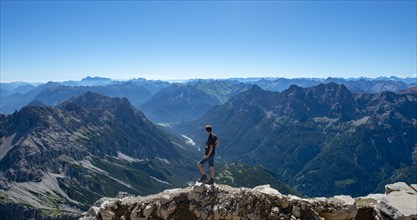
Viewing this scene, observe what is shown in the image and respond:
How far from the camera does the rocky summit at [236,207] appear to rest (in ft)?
86.4

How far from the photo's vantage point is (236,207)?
1043 inches

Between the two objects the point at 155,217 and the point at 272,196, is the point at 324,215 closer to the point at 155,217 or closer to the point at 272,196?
the point at 272,196

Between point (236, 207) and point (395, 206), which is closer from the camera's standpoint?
point (236, 207)

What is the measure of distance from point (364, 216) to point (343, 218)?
7.69 feet

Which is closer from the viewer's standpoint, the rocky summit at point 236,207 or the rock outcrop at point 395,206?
the rocky summit at point 236,207

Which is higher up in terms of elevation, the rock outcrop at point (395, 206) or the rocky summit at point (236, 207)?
the rocky summit at point (236, 207)

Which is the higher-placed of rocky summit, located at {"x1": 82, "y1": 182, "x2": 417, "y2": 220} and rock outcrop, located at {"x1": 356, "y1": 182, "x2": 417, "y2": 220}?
rocky summit, located at {"x1": 82, "y1": 182, "x2": 417, "y2": 220}

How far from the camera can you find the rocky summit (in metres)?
26.3

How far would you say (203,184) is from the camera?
28.2m

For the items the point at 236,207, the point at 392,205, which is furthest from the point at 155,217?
the point at 392,205

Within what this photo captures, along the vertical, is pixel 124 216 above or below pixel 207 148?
below

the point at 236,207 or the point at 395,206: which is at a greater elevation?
the point at 236,207

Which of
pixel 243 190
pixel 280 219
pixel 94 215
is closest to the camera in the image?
pixel 280 219

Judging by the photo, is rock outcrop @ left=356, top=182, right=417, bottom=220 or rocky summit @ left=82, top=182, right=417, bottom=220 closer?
rocky summit @ left=82, top=182, right=417, bottom=220
